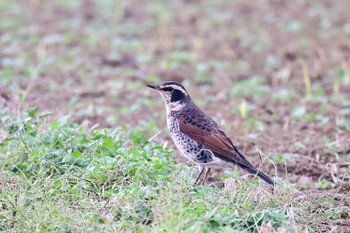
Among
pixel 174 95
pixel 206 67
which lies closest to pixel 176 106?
pixel 174 95

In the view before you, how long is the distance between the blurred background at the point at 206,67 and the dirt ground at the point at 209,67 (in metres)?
0.02

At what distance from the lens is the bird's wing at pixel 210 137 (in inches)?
316

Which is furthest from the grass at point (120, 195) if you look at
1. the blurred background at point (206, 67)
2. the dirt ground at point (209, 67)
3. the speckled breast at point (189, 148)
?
the dirt ground at point (209, 67)

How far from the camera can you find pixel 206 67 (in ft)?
43.9

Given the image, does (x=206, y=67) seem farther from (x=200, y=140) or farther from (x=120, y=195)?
(x=120, y=195)

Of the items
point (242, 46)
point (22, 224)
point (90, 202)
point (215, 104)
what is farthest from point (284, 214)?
point (242, 46)

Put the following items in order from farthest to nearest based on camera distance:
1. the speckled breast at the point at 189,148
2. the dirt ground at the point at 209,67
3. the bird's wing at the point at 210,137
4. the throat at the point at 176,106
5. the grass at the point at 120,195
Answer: the dirt ground at the point at 209,67 < the throat at the point at 176,106 < the speckled breast at the point at 189,148 < the bird's wing at the point at 210,137 < the grass at the point at 120,195

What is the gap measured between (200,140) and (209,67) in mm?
5280

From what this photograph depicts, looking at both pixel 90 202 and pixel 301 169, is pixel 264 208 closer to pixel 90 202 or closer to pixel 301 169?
pixel 90 202

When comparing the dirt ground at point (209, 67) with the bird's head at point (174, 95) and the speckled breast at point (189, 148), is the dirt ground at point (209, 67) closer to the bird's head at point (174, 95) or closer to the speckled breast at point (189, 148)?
the speckled breast at point (189, 148)

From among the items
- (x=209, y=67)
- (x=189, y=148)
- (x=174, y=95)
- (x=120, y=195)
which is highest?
(x=174, y=95)

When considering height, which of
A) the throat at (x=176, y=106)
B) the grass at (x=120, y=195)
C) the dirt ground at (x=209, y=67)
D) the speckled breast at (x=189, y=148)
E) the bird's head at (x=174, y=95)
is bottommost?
the dirt ground at (x=209, y=67)

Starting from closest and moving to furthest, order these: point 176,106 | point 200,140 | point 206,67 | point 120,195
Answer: point 120,195
point 200,140
point 176,106
point 206,67

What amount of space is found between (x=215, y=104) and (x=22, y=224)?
540 centimetres
